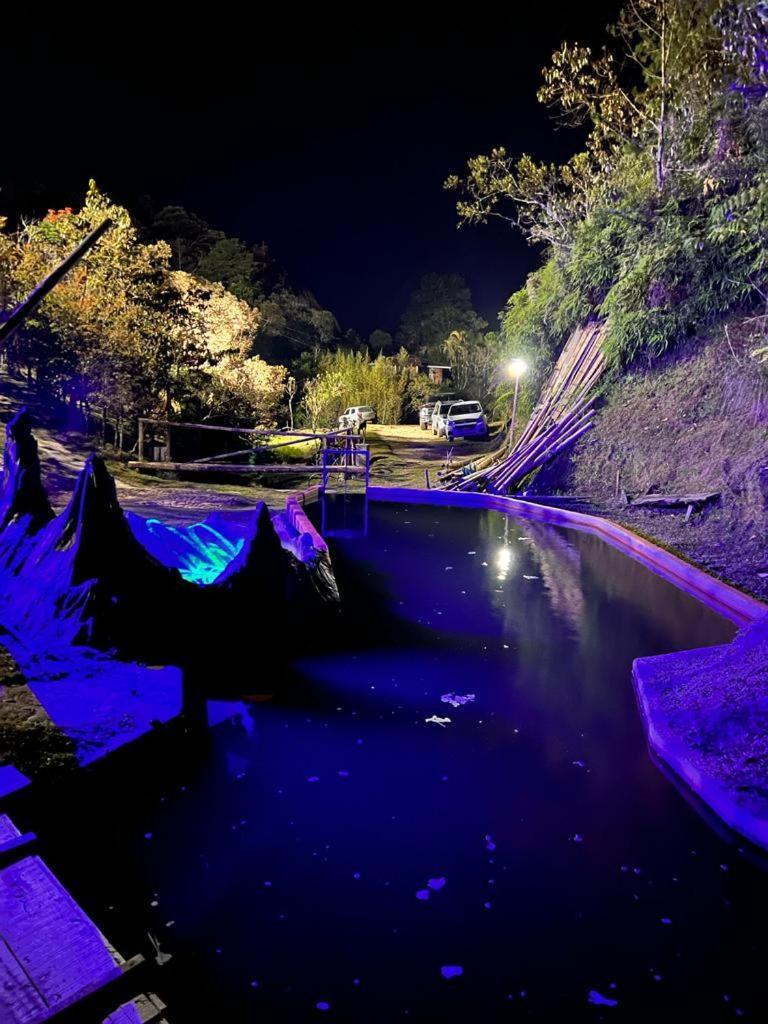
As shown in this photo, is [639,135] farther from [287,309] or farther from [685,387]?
[287,309]

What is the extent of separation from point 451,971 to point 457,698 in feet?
8.91

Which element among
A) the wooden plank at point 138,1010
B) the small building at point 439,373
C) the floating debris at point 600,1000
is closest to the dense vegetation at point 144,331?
the wooden plank at point 138,1010

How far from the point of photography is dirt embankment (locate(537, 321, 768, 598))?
388 inches

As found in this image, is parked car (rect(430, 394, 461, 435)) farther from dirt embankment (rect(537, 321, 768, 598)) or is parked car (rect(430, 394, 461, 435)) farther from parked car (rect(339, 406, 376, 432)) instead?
dirt embankment (rect(537, 321, 768, 598))

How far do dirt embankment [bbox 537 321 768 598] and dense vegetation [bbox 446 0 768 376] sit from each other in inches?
32.3

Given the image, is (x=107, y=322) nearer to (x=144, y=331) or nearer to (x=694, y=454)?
(x=144, y=331)

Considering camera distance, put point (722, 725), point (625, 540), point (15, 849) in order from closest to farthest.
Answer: point (15, 849)
point (722, 725)
point (625, 540)

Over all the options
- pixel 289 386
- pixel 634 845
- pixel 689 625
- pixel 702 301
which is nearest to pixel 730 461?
pixel 702 301

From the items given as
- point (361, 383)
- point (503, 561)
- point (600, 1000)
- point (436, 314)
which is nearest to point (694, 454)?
point (503, 561)

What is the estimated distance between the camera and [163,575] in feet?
17.8

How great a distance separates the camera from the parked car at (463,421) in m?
25.7

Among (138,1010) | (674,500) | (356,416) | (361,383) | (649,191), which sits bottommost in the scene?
(138,1010)

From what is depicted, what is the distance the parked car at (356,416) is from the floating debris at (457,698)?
2167 centimetres

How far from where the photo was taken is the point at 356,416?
28.7 m
